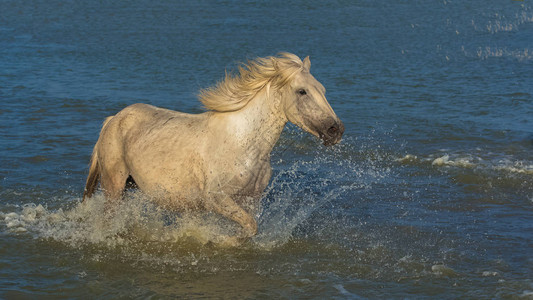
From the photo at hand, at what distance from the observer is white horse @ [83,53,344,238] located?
20.4 feet

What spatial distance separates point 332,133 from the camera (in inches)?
240

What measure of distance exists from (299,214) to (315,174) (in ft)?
6.10

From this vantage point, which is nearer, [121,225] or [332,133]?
[332,133]

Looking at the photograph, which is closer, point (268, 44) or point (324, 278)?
point (324, 278)

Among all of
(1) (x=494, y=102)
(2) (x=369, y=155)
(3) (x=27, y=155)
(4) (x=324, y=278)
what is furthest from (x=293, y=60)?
(1) (x=494, y=102)

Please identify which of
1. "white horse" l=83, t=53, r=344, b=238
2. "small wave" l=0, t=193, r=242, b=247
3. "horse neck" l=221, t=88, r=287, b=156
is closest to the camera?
"white horse" l=83, t=53, r=344, b=238

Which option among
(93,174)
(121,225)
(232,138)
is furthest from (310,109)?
(93,174)

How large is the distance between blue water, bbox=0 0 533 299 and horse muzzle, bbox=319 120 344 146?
1.25 metres

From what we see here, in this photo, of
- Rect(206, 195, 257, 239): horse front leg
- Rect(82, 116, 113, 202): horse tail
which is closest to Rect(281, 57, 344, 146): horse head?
Rect(206, 195, 257, 239): horse front leg

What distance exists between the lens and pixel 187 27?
71.9 feet

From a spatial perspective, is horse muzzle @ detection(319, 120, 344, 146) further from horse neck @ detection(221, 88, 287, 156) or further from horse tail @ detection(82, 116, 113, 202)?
horse tail @ detection(82, 116, 113, 202)

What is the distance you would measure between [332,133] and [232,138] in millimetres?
899

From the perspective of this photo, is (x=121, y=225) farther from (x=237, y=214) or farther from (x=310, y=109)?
(x=310, y=109)

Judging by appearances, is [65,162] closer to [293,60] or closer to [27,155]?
[27,155]
